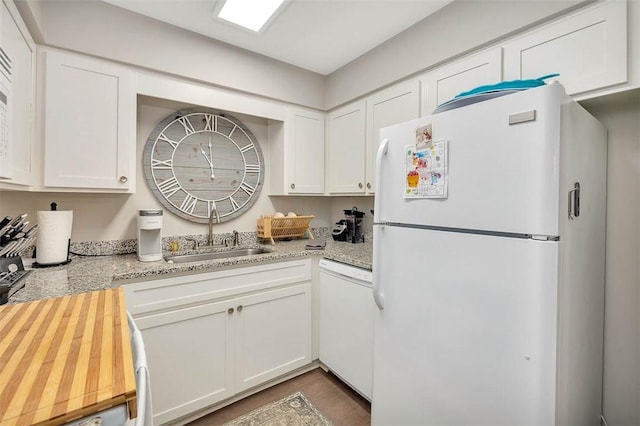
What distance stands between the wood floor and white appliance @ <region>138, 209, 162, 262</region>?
104 centimetres

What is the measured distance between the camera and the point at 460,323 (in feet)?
3.53

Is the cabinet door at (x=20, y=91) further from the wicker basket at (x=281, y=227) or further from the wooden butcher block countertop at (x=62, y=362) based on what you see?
the wicker basket at (x=281, y=227)

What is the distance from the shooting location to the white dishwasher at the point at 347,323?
69.6 inches

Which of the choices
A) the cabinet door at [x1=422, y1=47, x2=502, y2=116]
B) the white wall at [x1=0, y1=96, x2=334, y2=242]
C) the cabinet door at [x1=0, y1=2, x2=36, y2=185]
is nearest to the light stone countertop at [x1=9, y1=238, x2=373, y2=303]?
the white wall at [x1=0, y1=96, x2=334, y2=242]

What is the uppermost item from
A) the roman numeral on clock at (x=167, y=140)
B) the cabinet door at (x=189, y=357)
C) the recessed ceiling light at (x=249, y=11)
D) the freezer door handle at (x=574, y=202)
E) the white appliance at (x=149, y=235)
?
the recessed ceiling light at (x=249, y=11)

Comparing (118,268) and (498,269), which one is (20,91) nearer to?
(118,268)

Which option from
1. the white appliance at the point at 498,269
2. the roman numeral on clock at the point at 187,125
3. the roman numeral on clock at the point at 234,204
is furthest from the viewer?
the roman numeral on clock at the point at 234,204

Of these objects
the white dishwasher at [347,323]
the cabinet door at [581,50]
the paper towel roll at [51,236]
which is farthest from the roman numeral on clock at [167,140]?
the cabinet door at [581,50]

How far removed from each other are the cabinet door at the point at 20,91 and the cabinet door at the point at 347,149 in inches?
78.4

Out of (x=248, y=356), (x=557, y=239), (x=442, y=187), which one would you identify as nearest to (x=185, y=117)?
(x=248, y=356)

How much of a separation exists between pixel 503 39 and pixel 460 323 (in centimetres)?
151

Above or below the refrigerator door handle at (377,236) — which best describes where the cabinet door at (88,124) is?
above

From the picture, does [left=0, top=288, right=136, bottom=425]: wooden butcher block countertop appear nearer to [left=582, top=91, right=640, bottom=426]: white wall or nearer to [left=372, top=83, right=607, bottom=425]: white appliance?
[left=372, top=83, right=607, bottom=425]: white appliance

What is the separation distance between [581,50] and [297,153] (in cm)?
189
